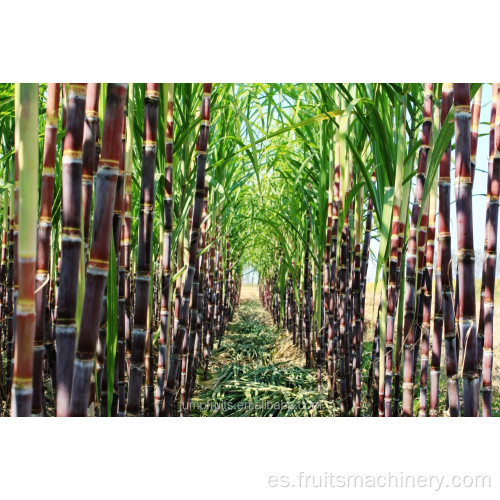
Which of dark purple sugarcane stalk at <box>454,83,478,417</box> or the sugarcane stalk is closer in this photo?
the sugarcane stalk

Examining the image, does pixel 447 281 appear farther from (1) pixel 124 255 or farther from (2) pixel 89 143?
(1) pixel 124 255

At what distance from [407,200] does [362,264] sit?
0.57m

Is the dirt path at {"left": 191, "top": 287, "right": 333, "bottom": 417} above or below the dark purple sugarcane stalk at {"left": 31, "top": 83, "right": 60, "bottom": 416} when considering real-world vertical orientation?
below

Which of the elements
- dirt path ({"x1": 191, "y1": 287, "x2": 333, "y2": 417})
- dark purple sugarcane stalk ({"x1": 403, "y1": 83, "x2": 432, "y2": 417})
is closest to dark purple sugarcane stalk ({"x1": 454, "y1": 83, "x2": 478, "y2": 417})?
dark purple sugarcane stalk ({"x1": 403, "y1": 83, "x2": 432, "y2": 417})

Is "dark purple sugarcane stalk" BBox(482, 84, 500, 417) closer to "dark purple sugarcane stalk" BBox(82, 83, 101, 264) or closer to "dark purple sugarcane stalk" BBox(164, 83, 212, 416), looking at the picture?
"dark purple sugarcane stalk" BBox(164, 83, 212, 416)

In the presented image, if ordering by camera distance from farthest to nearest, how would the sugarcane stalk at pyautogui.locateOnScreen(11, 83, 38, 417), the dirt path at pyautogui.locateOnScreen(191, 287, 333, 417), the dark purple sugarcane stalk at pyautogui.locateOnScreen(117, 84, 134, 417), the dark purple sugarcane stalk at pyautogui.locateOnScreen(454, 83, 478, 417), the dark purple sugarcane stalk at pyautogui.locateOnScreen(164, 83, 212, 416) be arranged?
the dirt path at pyautogui.locateOnScreen(191, 287, 333, 417) < the dark purple sugarcane stalk at pyautogui.locateOnScreen(164, 83, 212, 416) < the dark purple sugarcane stalk at pyautogui.locateOnScreen(117, 84, 134, 417) < the dark purple sugarcane stalk at pyautogui.locateOnScreen(454, 83, 478, 417) < the sugarcane stalk at pyautogui.locateOnScreen(11, 83, 38, 417)

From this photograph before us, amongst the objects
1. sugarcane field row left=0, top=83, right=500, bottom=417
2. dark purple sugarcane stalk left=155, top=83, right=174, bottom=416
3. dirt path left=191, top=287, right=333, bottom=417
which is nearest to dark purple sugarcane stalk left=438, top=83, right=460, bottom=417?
sugarcane field row left=0, top=83, right=500, bottom=417

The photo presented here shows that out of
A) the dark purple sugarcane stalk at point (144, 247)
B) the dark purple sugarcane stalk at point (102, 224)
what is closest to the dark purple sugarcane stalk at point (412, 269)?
the dark purple sugarcane stalk at point (144, 247)

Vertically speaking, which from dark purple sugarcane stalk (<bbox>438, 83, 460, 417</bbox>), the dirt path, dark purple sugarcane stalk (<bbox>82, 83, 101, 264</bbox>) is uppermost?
dark purple sugarcane stalk (<bbox>82, 83, 101, 264</bbox>)

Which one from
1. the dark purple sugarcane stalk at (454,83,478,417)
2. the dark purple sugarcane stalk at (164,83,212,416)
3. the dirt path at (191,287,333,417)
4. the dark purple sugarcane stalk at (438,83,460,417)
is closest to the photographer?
the dark purple sugarcane stalk at (454,83,478,417)

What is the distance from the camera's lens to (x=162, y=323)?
43.2 inches

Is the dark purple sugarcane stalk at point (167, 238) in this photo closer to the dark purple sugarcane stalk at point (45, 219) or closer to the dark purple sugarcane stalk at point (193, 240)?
the dark purple sugarcane stalk at point (193, 240)

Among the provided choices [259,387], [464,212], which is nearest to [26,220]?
[464,212]
